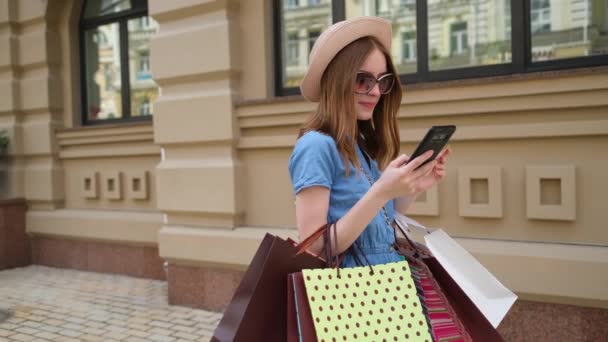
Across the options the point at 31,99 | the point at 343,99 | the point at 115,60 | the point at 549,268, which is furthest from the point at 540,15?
the point at 31,99

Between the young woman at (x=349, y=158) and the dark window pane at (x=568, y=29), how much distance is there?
2632 millimetres

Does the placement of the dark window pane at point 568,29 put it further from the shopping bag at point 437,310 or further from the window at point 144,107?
the window at point 144,107

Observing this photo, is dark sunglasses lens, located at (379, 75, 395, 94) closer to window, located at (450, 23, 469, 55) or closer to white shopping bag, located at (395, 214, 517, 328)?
white shopping bag, located at (395, 214, 517, 328)

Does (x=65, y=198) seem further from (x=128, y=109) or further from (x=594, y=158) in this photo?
(x=594, y=158)

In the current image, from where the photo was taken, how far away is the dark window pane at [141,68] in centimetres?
687

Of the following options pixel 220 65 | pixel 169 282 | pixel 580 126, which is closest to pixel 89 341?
pixel 169 282

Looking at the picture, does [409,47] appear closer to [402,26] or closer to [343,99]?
[402,26]

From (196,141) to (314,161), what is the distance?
148 inches

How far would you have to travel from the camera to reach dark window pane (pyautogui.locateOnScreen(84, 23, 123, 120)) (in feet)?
23.6

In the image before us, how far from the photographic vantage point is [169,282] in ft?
17.8

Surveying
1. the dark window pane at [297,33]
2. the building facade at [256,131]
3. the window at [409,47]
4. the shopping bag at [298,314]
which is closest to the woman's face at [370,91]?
the shopping bag at [298,314]

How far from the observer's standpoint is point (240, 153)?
5.12 metres

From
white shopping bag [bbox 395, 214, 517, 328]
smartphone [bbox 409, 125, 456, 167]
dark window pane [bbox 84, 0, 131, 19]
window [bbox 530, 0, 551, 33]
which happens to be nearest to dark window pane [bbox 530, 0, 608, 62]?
window [bbox 530, 0, 551, 33]

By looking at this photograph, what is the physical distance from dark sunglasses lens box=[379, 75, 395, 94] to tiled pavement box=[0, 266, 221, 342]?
3257 mm
